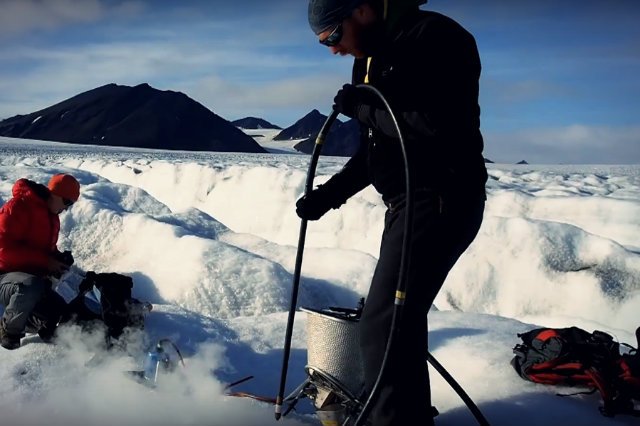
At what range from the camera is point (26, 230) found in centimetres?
336

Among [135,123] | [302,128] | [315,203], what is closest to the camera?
[315,203]

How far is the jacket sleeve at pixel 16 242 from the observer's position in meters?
Answer: 3.30

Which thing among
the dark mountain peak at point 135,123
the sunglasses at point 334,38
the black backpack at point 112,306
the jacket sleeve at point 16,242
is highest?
the dark mountain peak at point 135,123

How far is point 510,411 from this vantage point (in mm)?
2596

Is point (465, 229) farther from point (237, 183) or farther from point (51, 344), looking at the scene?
point (237, 183)

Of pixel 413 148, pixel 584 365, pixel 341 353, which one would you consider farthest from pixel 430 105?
pixel 584 365

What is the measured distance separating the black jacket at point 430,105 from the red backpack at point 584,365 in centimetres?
117

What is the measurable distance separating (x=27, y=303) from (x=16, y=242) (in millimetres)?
380

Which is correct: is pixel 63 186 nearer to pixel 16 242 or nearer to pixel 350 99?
pixel 16 242

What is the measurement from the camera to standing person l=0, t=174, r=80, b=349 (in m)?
3.19

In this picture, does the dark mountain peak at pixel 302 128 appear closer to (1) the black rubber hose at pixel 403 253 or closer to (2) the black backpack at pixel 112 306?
(2) the black backpack at pixel 112 306

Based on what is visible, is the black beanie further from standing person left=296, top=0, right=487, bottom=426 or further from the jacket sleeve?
the jacket sleeve

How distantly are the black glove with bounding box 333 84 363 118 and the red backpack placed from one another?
5.30 ft

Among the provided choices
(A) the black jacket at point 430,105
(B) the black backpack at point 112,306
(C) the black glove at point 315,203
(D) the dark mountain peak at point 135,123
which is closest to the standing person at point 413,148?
(A) the black jacket at point 430,105
